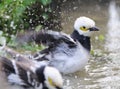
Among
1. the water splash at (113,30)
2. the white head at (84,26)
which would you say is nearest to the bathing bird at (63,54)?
the white head at (84,26)

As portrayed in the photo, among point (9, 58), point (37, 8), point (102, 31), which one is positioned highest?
point (37, 8)

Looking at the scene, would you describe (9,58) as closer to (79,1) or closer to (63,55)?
(63,55)

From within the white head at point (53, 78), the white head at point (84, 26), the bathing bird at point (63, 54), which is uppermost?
the white head at point (84, 26)

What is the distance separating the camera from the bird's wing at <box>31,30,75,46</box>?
5.37 metres

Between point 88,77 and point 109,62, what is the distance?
51cm

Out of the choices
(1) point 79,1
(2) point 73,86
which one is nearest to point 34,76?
(2) point 73,86

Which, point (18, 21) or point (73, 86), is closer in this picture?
point (73, 86)

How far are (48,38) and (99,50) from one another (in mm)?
1365

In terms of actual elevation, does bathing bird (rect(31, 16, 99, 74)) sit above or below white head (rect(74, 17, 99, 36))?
below

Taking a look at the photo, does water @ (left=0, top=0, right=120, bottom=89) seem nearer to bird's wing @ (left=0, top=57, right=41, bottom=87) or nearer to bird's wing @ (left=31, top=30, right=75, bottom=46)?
bird's wing @ (left=0, top=57, right=41, bottom=87)

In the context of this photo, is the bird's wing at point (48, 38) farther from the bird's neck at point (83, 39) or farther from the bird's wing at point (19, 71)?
the bird's wing at point (19, 71)

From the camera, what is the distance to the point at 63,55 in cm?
558

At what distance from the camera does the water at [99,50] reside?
5.60 metres

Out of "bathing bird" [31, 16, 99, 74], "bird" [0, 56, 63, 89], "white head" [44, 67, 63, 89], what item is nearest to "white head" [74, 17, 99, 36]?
"bathing bird" [31, 16, 99, 74]
